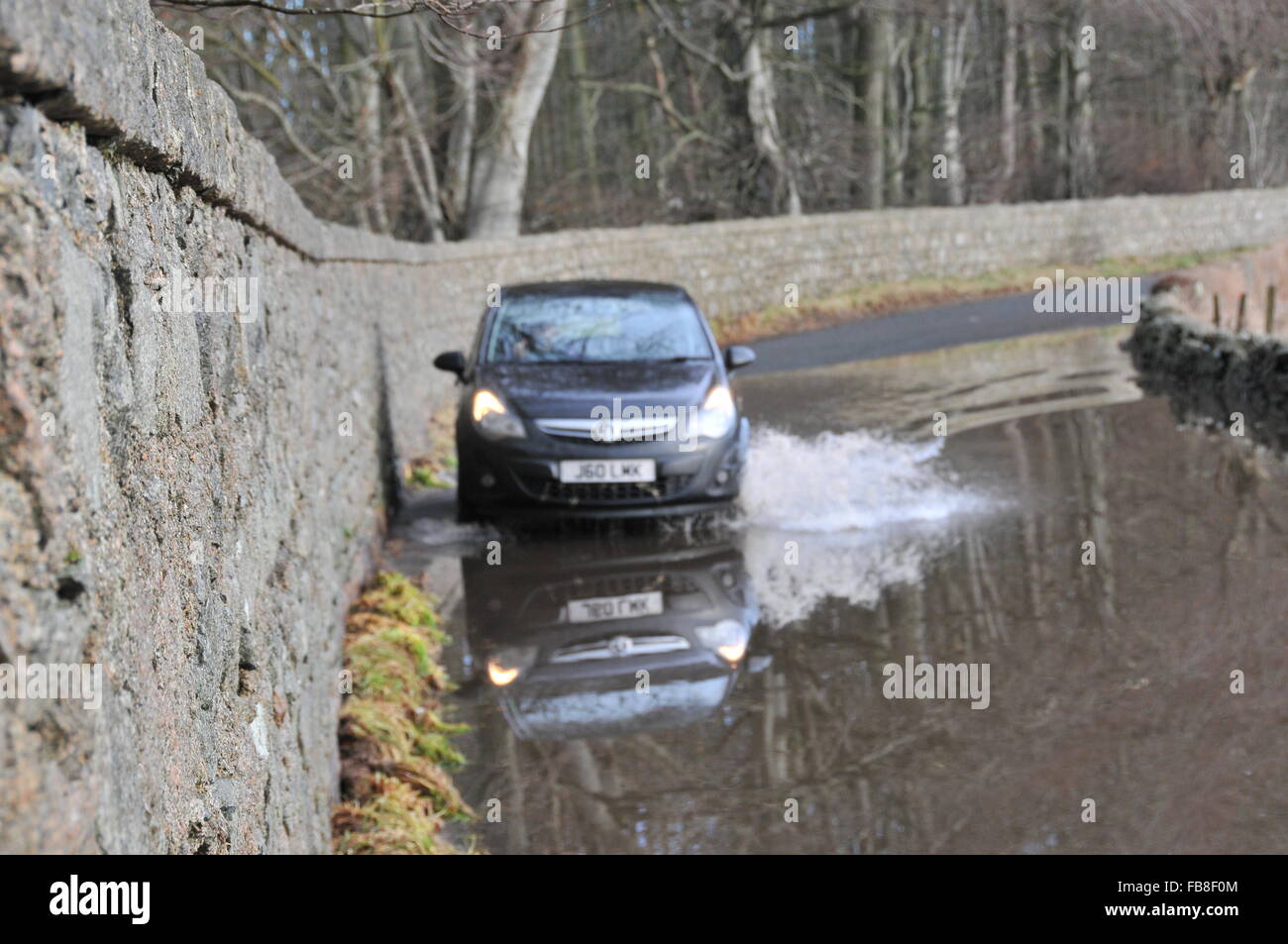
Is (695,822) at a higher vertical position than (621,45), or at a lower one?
lower

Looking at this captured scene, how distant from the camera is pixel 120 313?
2.38 meters

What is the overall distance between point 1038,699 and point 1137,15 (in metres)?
42.4

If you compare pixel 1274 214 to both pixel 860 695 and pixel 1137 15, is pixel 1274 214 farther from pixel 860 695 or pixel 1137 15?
pixel 860 695

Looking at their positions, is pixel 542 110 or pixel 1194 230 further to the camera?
pixel 542 110

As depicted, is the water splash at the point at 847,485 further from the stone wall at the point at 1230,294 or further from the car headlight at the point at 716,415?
the stone wall at the point at 1230,294

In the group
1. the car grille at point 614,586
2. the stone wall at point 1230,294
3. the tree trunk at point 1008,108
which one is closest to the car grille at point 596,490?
the car grille at point 614,586

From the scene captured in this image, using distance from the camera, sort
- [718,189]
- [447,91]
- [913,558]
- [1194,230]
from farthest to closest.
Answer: [1194,230], [718,189], [447,91], [913,558]

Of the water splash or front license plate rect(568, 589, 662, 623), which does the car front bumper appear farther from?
front license plate rect(568, 589, 662, 623)

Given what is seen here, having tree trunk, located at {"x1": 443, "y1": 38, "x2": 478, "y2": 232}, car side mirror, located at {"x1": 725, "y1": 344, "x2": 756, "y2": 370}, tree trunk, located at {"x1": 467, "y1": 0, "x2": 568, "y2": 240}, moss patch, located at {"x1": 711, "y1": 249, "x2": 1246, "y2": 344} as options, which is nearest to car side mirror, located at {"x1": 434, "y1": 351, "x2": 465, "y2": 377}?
car side mirror, located at {"x1": 725, "y1": 344, "x2": 756, "y2": 370}

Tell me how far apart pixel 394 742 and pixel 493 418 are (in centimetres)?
398

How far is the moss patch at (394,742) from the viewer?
4926mm

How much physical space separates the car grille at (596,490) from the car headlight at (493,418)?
0.32m

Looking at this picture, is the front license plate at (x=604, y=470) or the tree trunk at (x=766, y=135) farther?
the tree trunk at (x=766, y=135)

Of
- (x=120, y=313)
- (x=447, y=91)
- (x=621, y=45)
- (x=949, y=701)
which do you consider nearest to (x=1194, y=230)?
(x=621, y=45)
